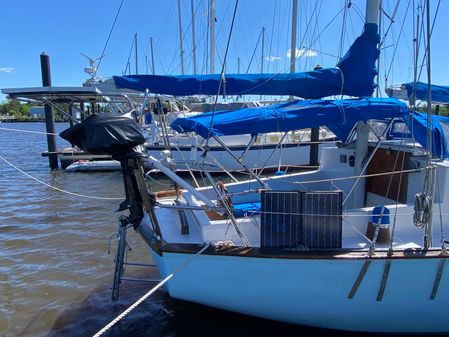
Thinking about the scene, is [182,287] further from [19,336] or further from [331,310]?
[19,336]

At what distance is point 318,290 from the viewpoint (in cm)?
405

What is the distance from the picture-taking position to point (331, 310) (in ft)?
13.7

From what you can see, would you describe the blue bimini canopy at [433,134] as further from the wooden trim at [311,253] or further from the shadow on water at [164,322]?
the shadow on water at [164,322]

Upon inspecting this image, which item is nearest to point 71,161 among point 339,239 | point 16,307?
point 16,307

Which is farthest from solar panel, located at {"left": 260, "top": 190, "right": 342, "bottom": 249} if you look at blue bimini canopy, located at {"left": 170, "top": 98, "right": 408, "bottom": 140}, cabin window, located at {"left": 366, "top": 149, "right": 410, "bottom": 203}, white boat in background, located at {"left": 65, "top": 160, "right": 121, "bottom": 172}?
white boat in background, located at {"left": 65, "top": 160, "right": 121, "bottom": 172}

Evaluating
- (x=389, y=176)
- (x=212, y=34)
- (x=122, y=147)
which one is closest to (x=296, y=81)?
(x=389, y=176)

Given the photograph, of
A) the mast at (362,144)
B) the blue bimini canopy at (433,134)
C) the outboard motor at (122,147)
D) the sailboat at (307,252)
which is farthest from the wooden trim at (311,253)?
the mast at (362,144)

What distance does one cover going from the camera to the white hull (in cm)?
396

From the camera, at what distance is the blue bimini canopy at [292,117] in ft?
14.1

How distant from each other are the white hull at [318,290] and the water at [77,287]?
481mm

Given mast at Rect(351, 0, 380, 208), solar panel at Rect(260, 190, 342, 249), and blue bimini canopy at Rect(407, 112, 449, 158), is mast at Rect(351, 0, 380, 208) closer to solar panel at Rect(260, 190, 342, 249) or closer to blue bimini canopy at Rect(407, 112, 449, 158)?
blue bimini canopy at Rect(407, 112, 449, 158)

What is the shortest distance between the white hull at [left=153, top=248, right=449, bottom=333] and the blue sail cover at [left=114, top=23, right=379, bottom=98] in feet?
6.89

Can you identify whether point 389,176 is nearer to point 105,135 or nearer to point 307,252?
point 307,252

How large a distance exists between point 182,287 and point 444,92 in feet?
14.8
